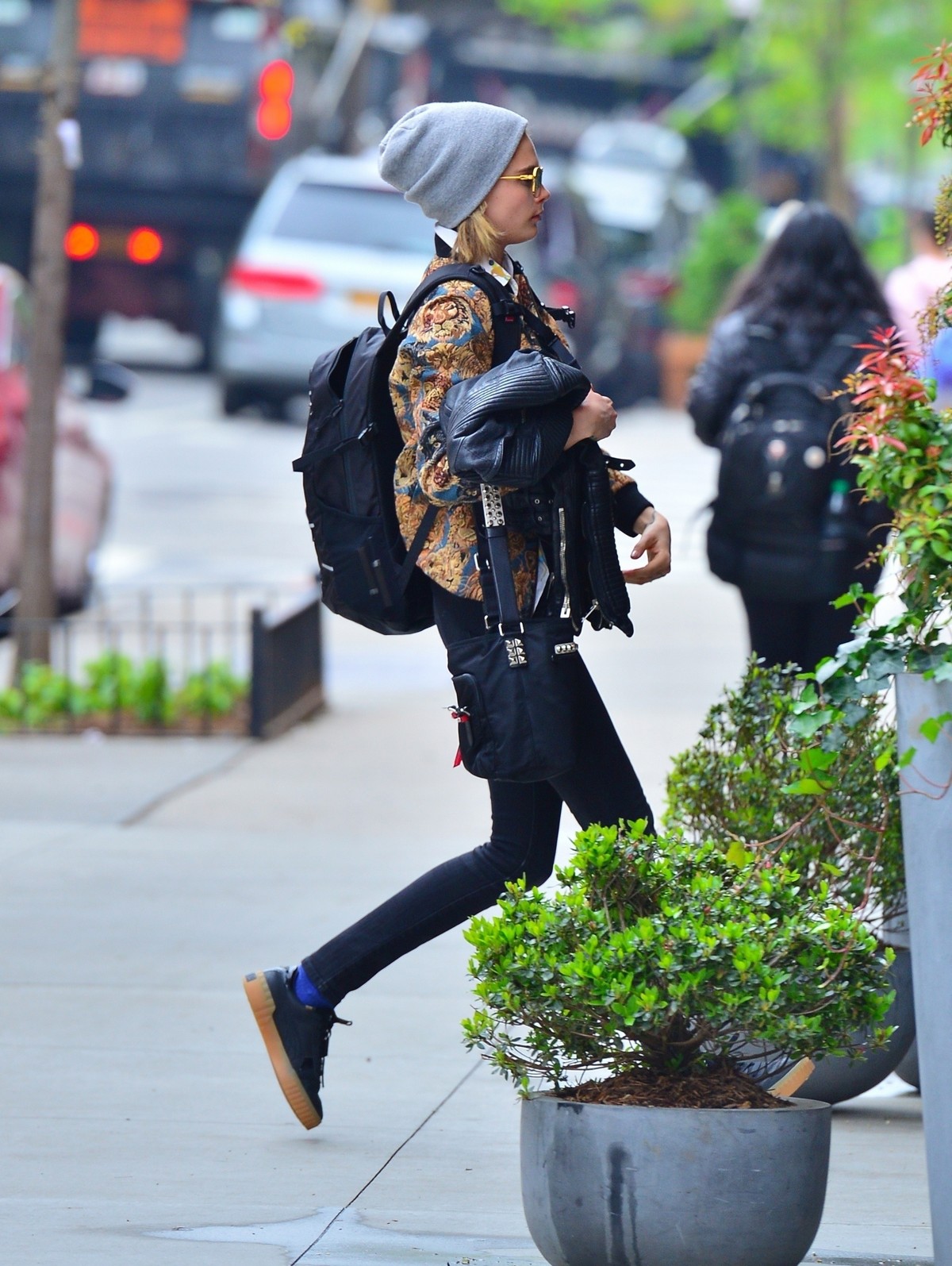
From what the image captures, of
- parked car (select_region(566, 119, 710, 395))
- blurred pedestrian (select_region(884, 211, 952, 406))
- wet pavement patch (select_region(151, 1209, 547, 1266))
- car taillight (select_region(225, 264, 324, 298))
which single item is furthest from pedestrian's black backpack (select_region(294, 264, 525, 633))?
parked car (select_region(566, 119, 710, 395))

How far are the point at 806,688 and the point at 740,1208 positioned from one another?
79 cm

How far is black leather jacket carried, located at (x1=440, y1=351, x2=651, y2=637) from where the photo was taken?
3676 mm

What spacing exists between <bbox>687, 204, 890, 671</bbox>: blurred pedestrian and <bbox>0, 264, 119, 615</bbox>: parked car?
4.85 metres

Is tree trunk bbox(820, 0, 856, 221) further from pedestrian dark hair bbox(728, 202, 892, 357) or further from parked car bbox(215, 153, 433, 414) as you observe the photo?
pedestrian dark hair bbox(728, 202, 892, 357)

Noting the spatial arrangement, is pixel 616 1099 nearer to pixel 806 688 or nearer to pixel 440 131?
pixel 806 688

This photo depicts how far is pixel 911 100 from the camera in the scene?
135 inches

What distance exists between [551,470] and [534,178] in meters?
0.55

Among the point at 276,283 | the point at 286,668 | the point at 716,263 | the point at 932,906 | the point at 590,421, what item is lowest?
the point at 286,668

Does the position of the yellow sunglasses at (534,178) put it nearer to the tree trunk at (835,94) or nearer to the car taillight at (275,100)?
the car taillight at (275,100)

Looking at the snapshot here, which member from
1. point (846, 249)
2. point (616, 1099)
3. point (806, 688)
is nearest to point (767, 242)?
point (846, 249)

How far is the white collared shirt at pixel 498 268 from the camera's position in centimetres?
396

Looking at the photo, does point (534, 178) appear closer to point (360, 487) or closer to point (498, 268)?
point (498, 268)

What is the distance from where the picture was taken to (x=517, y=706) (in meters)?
3.79

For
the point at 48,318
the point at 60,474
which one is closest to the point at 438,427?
the point at 48,318
